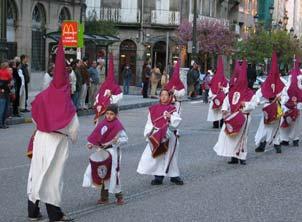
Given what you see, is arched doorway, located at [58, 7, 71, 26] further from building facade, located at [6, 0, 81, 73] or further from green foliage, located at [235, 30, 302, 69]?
green foliage, located at [235, 30, 302, 69]

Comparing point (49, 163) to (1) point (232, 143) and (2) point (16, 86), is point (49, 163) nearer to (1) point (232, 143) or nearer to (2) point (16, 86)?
(1) point (232, 143)

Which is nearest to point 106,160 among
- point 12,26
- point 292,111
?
point 292,111

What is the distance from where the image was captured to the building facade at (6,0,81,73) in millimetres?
33500

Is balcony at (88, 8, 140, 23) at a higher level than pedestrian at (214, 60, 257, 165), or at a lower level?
higher

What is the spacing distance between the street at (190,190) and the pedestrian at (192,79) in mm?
19437

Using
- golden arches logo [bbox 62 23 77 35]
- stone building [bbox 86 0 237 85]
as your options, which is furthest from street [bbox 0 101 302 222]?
stone building [bbox 86 0 237 85]

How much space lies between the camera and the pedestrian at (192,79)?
→ 36.7 metres

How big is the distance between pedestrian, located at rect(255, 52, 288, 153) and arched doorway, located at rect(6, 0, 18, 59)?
19.1 metres

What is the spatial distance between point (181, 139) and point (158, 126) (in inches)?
286

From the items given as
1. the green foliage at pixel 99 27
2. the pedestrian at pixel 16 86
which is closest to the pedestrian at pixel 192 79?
the green foliage at pixel 99 27

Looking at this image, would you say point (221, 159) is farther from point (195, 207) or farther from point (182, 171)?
point (195, 207)

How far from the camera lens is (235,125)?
1388 centimetres

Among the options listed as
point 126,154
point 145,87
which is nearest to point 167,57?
point 145,87

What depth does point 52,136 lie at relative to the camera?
27.0 ft
